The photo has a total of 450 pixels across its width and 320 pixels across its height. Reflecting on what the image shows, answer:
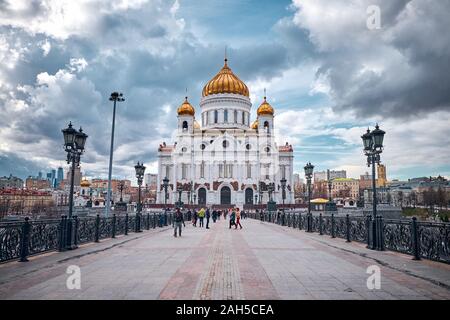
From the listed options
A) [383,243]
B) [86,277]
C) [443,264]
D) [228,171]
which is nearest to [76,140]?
[86,277]

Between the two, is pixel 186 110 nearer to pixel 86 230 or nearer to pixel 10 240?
pixel 86 230

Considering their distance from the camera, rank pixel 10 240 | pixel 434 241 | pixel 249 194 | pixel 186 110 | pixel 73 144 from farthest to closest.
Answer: pixel 186 110
pixel 249 194
pixel 73 144
pixel 434 241
pixel 10 240

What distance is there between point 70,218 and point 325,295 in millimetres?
9276

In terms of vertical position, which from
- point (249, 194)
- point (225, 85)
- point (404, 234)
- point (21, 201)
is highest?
point (225, 85)

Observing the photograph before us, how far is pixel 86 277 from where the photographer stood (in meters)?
7.21

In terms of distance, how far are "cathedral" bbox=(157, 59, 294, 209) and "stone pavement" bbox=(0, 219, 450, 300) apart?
4957 centimetres

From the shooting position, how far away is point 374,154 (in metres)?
13.4

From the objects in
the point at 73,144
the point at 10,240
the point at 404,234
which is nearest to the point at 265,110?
the point at 73,144

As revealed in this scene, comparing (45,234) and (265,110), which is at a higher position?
(265,110)

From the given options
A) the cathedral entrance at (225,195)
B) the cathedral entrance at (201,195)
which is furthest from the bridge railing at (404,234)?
the cathedral entrance at (201,195)

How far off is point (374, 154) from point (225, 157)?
50413 mm

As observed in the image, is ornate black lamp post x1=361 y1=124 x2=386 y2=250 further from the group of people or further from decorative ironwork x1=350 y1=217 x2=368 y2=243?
the group of people

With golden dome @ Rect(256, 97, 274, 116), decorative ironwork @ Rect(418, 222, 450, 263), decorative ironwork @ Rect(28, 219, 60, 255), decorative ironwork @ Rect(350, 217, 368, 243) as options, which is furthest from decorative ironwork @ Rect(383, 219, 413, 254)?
golden dome @ Rect(256, 97, 274, 116)
